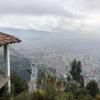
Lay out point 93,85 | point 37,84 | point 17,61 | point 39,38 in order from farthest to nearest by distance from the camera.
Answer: point 39,38 < point 17,61 < point 93,85 < point 37,84

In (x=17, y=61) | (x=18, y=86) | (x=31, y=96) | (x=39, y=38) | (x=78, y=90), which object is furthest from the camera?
(x=39, y=38)

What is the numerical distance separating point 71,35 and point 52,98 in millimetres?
141371

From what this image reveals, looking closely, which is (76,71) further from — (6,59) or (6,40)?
(6,40)

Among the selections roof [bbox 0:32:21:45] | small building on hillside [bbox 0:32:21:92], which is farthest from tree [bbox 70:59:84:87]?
roof [bbox 0:32:21:45]

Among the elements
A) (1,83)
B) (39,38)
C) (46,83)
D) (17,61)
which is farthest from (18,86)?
(39,38)

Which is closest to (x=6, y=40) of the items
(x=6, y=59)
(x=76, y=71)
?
(x=6, y=59)

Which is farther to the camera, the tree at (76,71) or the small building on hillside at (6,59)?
the tree at (76,71)

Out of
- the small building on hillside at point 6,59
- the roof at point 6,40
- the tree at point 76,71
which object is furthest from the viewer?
the tree at point 76,71

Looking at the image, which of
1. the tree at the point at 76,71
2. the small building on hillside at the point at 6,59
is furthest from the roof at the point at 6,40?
the tree at the point at 76,71

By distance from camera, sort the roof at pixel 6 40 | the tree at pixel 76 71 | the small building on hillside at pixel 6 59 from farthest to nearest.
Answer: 1. the tree at pixel 76 71
2. the small building on hillside at pixel 6 59
3. the roof at pixel 6 40

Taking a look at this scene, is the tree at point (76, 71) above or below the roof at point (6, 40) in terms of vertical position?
below

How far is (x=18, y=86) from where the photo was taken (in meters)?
23.3

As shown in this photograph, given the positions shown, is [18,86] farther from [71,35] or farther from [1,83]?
[71,35]

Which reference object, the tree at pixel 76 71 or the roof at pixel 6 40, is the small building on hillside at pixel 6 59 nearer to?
the roof at pixel 6 40
